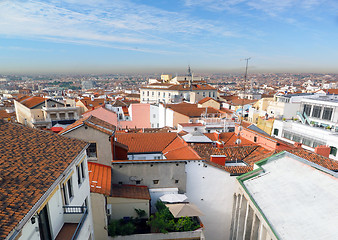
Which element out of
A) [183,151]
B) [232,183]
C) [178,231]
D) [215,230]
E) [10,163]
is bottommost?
[215,230]

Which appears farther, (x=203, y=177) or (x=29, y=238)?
(x=203, y=177)

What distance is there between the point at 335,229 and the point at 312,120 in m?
27.8

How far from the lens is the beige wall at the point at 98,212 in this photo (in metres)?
12.4

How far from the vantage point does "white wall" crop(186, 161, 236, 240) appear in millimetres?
16609

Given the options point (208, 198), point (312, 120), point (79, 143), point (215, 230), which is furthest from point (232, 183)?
point (312, 120)

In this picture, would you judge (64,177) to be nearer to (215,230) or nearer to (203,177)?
(203,177)

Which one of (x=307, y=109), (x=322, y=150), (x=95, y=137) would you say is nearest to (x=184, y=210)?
(x=95, y=137)

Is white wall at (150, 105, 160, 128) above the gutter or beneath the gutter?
beneath

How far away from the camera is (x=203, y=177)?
54.9 feet

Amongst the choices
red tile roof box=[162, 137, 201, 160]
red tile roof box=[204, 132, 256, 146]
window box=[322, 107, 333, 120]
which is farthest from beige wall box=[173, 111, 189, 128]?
window box=[322, 107, 333, 120]

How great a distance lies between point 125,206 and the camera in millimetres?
14492

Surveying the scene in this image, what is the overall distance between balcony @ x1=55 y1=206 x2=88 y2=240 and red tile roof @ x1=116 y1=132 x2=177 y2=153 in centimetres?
1234

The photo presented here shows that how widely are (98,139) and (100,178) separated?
2653mm

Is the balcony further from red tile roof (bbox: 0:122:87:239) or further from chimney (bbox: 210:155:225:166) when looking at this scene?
chimney (bbox: 210:155:225:166)
